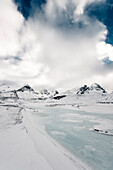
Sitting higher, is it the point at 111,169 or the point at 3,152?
the point at 3,152

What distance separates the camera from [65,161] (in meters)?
5.50

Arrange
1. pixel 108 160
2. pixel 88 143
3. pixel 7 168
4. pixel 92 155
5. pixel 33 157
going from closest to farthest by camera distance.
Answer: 1. pixel 7 168
2. pixel 33 157
3. pixel 108 160
4. pixel 92 155
5. pixel 88 143

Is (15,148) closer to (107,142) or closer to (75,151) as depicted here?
(75,151)

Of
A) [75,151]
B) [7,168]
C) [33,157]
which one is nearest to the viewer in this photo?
[7,168]

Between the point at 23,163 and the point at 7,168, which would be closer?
the point at 7,168

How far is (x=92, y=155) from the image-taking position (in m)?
6.79

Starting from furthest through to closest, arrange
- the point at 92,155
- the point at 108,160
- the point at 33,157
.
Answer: the point at 92,155
the point at 108,160
the point at 33,157

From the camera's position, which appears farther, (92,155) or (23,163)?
(92,155)

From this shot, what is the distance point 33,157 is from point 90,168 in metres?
3.29

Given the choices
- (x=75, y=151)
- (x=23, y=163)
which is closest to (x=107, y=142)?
(x=75, y=151)

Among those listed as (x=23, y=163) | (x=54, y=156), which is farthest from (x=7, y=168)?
(x=54, y=156)

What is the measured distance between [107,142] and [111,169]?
3886mm

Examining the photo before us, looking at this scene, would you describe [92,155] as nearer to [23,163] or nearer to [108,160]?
[108,160]

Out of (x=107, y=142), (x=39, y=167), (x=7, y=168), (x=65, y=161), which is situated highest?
(x=7, y=168)
